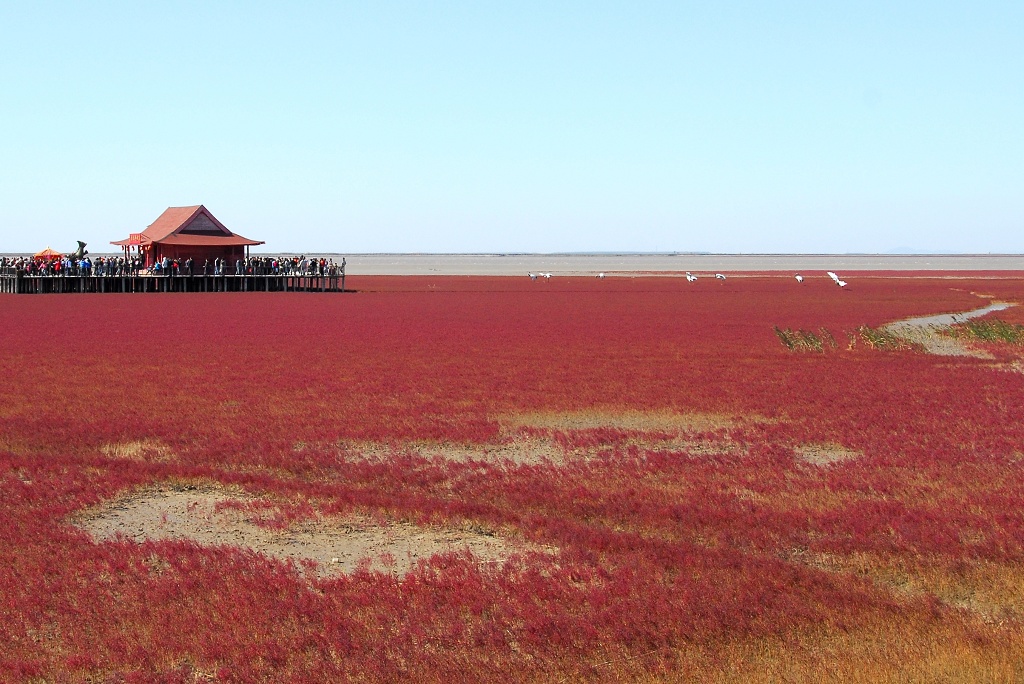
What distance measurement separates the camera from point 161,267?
67.5 metres

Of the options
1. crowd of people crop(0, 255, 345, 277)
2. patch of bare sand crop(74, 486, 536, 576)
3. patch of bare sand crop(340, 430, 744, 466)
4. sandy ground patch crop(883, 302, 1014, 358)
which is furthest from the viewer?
crowd of people crop(0, 255, 345, 277)

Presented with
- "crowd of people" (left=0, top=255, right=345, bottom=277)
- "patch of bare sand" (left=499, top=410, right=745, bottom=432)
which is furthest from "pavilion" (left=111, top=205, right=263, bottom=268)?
"patch of bare sand" (left=499, top=410, right=745, bottom=432)

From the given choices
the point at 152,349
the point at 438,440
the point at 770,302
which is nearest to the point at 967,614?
the point at 438,440

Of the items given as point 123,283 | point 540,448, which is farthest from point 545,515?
point 123,283

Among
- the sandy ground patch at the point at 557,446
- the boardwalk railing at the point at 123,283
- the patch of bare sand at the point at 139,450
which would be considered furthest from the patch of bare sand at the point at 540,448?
the boardwalk railing at the point at 123,283

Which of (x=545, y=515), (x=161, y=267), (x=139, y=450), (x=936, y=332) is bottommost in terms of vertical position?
(x=139, y=450)

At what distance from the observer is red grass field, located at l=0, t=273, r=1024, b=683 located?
24.7 ft

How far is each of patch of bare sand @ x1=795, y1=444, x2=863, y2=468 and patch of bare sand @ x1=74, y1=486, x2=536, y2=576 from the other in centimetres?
548

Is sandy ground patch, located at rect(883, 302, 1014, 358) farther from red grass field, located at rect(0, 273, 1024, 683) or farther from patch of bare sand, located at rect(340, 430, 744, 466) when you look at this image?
patch of bare sand, located at rect(340, 430, 744, 466)

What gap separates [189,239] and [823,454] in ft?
196

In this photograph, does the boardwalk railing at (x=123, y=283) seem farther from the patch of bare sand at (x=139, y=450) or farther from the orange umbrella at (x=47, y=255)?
the patch of bare sand at (x=139, y=450)

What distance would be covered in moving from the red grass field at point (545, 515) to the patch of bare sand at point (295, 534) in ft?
0.89

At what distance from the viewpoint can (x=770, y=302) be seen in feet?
184

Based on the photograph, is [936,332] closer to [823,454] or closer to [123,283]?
[823,454]
